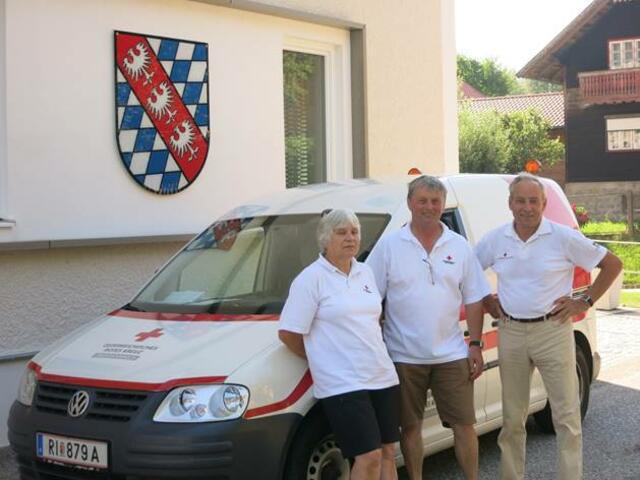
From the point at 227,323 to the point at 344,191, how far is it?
149 cm

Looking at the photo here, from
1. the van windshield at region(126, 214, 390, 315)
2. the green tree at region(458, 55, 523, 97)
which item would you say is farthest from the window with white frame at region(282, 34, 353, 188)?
the green tree at region(458, 55, 523, 97)

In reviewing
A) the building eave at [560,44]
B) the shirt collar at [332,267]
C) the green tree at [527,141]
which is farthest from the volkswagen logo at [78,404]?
the green tree at [527,141]

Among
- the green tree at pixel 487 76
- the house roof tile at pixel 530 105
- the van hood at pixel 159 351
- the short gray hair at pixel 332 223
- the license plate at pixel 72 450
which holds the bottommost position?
the license plate at pixel 72 450

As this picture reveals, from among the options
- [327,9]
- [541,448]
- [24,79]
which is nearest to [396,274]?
[541,448]

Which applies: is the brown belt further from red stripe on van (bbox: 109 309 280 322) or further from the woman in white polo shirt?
red stripe on van (bbox: 109 309 280 322)

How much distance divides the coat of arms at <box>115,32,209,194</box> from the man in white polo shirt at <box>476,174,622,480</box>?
3.86 meters

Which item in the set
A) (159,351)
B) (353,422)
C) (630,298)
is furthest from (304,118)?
(630,298)

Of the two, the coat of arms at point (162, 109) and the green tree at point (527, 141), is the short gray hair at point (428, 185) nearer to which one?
the coat of arms at point (162, 109)

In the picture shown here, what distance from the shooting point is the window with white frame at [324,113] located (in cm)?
1005

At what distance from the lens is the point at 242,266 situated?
222 inches

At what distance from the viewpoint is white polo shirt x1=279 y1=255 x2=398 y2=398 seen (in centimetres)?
433

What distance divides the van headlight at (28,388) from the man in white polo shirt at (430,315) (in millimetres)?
1879

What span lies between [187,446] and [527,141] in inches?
1900

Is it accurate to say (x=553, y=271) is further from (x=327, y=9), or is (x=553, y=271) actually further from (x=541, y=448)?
(x=327, y=9)
